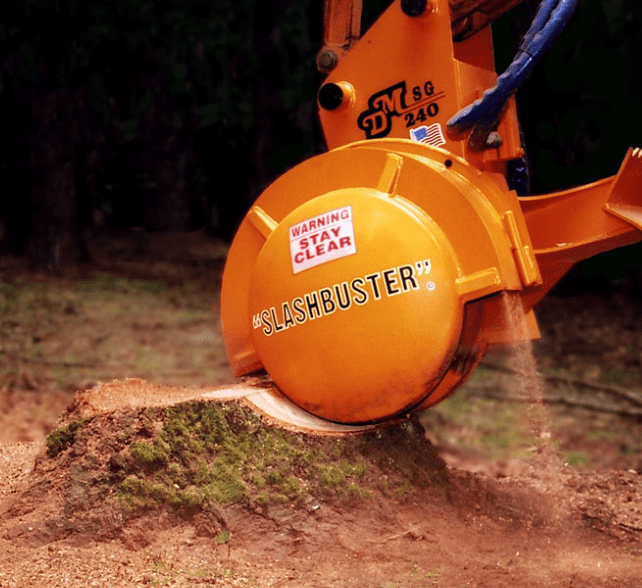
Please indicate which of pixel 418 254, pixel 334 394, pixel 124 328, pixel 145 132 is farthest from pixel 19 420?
pixel 145 132

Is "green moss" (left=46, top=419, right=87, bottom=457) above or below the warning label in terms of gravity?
below

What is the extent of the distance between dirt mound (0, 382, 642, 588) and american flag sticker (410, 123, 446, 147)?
857mm

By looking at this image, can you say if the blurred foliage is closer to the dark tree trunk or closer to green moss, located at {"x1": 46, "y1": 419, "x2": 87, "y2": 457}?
the dark tree trunk

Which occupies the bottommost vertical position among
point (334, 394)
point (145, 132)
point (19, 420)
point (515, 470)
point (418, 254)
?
point (515, 470)

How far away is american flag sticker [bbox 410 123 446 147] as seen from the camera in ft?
7.04

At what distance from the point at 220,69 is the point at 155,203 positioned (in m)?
1.53

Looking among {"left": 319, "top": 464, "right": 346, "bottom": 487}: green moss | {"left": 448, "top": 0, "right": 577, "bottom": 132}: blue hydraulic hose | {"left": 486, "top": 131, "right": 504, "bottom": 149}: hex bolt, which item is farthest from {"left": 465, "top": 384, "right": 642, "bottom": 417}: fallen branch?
{"left": 448, "top": 0, "right": 577, "bottom": 132}: blue hydraulic hose

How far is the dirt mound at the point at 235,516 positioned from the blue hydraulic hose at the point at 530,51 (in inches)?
39.5

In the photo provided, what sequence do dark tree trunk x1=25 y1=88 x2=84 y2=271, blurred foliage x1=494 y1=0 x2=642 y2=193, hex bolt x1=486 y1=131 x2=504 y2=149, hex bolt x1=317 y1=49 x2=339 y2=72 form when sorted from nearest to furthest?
hex bolt x1=486 y1=131 x2=504 y2=149, hex bolt x1=317 y1=49 x2=339 y2=72, blurred foliage x1=494 y1=0 x2=642 y2=193, dark tree trunk x1=25 y1=88 x2=84 y2=271

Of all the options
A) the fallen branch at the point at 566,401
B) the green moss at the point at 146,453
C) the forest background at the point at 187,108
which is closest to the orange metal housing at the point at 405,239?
the green moss at the point at 146,453

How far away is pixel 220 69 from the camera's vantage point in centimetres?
777

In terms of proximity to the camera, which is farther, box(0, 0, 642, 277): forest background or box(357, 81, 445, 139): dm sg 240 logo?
box(0, 0, 642, 277): forest background

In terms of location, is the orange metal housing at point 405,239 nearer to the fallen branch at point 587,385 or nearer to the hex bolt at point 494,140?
the hex bolt at point 494,140

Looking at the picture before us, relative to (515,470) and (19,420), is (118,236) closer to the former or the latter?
(19,420)
